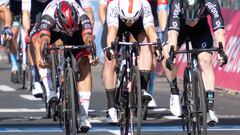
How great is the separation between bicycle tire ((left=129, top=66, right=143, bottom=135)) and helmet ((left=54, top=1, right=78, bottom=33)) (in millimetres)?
900

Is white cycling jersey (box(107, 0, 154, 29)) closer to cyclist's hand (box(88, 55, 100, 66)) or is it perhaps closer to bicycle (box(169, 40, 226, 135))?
cyclist's hand (box(88, 55, 100, 66))

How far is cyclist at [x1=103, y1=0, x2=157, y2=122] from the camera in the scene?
13.0 meters

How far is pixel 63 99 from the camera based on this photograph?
12.0 m

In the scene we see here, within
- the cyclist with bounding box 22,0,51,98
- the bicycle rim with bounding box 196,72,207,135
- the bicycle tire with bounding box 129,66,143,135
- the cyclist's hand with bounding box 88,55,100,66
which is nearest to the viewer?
the bicycle rim with bounding box 196,72,207,135

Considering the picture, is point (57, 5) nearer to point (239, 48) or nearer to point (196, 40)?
point (196, 40)

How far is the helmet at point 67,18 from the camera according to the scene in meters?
11.9

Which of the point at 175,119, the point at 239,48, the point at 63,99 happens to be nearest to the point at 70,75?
the point at 63,99

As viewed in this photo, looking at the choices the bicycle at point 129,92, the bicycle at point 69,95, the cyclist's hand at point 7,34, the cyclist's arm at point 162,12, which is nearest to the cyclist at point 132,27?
the bicycle at point 129,92

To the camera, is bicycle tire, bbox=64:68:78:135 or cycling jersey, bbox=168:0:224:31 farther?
cycling jersey, bbox=168:0:224:31

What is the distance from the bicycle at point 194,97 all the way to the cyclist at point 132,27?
1035 millimetres

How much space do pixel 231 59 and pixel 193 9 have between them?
8.75 metres

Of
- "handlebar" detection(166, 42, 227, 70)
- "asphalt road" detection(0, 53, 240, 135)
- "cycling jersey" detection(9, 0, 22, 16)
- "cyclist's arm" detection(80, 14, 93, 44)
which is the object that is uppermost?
"cycling jersey" detection(9, 0, 22, 16)

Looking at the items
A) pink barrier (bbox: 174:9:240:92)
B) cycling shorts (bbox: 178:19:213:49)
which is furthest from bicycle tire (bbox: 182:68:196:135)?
pink barrier (bbox: 174:9:240:92)

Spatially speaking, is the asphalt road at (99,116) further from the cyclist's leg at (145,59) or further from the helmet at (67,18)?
the helmet at (67,18)
